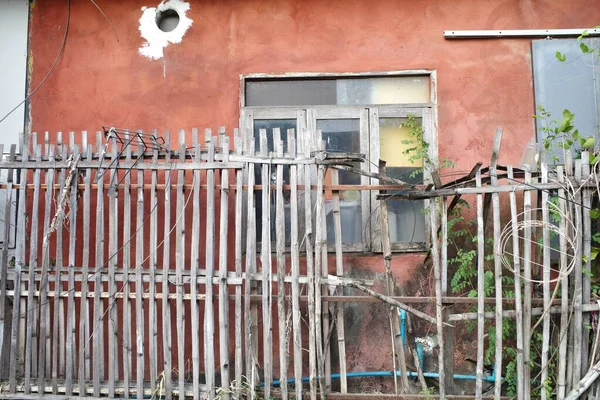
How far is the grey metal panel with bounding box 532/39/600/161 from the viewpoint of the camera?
5727mm

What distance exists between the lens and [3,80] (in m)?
6.01

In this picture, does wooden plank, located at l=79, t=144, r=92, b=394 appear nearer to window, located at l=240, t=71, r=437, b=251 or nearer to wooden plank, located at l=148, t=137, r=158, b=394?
wooden plank, located at l=148, t=137, r=158, b=394

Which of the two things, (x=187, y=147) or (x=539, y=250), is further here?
(x=187, y=147)

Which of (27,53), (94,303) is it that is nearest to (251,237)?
(94,303)

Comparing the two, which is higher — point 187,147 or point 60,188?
point 187,147

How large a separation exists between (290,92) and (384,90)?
992 millimetres

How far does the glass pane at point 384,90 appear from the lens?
19.1ft

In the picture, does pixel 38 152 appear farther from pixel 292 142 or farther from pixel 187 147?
pixel 292 142

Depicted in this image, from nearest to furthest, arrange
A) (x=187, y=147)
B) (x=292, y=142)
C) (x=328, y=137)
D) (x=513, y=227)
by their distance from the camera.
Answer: (x=513, y=227) < (x=292, y=142) < (x=187, y=147) < (x=328, y=137)

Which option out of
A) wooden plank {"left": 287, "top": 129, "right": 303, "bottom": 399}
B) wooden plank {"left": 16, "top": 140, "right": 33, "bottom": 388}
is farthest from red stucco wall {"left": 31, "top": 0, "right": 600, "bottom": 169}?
wooden plank {"left": 287, "top": 129, "right": 303, "bottom": 399}

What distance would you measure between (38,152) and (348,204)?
118 inches

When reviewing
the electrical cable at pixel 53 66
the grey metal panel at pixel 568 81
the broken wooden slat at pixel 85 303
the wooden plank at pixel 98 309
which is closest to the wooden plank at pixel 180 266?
the wooden plank at pixel 98 309

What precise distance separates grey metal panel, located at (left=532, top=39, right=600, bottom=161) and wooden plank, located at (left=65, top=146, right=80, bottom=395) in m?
4.64

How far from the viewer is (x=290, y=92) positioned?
5879 mm
